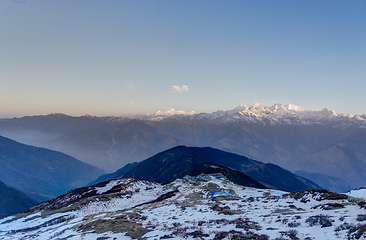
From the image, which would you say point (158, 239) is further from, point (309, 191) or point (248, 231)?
point (309, 191)

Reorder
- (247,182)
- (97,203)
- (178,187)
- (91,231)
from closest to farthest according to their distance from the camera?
1. (91,231)
2. (97,203)
3. (178,187)
4. (247,182)

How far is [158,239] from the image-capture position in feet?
87.6

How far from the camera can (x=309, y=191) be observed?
44.8 m

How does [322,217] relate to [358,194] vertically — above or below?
above

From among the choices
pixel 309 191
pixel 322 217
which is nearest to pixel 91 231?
pixel 322 217

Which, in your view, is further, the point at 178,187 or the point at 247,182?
the point at 247,182

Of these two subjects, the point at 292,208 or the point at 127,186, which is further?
the point at 127,186

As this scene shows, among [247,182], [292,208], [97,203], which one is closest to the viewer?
[292,208]

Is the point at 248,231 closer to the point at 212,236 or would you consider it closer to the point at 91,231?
the point at 212,236

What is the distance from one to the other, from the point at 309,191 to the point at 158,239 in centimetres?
3071

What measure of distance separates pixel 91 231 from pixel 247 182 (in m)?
169

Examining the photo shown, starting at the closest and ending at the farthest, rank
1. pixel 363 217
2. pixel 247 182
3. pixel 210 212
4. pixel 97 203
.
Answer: pixel 363 217
pixel 210 212
pixel 97 203
pixel 247 182

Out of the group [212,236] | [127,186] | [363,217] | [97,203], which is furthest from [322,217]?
[127,186]

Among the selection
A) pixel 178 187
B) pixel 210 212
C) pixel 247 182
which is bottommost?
pixel 247 182
